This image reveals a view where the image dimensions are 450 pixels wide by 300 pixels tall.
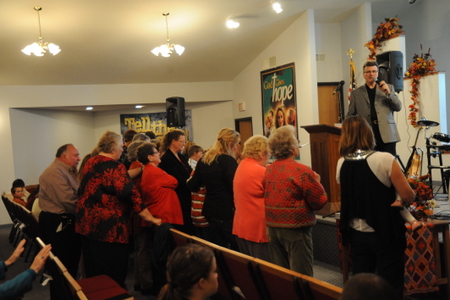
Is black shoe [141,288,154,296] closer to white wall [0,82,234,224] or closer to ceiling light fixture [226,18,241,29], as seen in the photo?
ceiling light fixture [226,18,241,29]

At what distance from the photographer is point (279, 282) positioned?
6.70 feet

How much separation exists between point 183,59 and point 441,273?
23.1 ft

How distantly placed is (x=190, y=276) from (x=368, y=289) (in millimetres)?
655

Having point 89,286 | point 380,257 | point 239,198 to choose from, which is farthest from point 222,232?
point 380,257

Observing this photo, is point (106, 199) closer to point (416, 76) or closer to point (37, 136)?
point (416, 76)

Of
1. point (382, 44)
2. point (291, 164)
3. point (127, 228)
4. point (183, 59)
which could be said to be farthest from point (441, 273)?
point (183, 59)

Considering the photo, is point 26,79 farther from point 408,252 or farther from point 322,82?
point 408,252

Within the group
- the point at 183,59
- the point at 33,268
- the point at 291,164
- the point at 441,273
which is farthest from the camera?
the point at 183,59

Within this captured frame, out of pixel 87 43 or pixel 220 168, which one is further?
pixel 87 43

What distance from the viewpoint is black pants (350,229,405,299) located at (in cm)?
231

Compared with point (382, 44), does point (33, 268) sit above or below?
below

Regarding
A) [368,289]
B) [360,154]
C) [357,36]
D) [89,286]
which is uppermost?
[357,36]

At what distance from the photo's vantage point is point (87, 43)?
313 inches

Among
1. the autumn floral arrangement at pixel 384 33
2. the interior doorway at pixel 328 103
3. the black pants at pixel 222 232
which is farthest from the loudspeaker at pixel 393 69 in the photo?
the black pants at pixel 222 232
